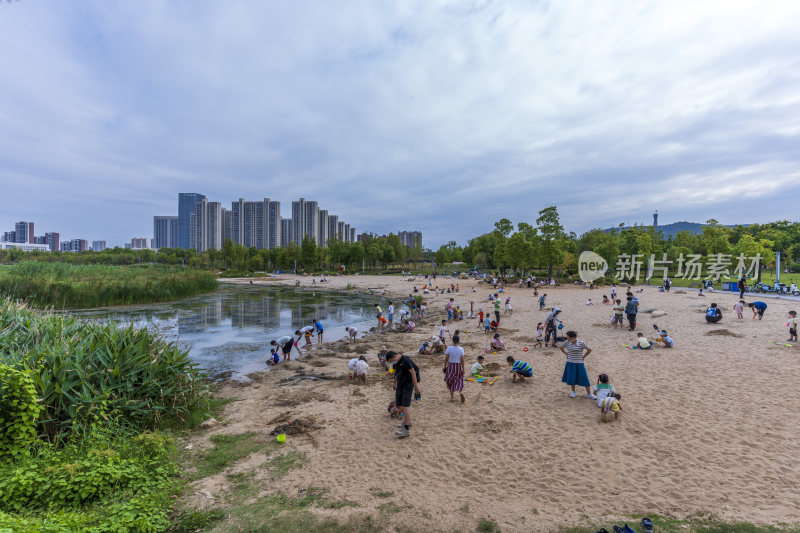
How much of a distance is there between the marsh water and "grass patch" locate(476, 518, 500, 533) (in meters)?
11.8

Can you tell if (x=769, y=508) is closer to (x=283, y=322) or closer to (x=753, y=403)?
(x=753, y=403)

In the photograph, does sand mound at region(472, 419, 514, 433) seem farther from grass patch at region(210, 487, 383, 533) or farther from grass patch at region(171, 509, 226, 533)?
grass patch at region(171, 509, 226, 533)

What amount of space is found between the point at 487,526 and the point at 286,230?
176 m

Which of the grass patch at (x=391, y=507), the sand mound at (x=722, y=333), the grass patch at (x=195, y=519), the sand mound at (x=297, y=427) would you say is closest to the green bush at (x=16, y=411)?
the grass patch at (x=195, y=519)

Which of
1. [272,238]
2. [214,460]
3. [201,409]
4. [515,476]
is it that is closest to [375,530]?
[515,476]

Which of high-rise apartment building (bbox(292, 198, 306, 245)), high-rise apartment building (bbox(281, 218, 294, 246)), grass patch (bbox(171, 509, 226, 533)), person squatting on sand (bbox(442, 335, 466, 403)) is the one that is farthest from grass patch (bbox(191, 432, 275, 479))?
high-rise apartment building (bbox(281, 218, 294, 246))

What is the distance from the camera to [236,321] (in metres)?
26.5

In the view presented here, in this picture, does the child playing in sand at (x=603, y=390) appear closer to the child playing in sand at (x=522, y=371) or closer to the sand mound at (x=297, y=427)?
the child playing in sand at (x=522, y=371)

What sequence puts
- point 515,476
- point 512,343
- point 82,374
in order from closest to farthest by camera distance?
point 515,476 < point 82,374 < point 512,343

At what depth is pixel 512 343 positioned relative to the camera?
16281 mm

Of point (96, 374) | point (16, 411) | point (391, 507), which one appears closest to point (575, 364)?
point (391, 507)

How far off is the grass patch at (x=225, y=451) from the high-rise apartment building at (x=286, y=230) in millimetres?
167236

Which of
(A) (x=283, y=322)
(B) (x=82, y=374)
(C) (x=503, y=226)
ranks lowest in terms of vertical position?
(A) (x=283, y=322)

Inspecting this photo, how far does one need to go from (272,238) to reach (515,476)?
171577 millimetres
